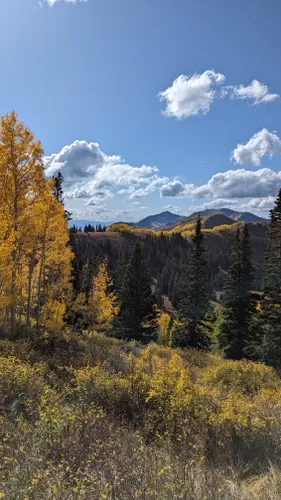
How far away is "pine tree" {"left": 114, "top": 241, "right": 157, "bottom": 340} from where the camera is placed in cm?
3869

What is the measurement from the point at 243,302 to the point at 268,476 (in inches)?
1038

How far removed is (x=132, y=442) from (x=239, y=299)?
87.7 ft

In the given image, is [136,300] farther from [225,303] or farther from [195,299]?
[225,303]

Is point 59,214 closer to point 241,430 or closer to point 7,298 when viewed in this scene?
point 7,298

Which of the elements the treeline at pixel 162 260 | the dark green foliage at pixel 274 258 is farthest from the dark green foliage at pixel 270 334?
the treeline at pixel 162 260

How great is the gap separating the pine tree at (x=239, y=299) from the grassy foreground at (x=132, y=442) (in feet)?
70.3

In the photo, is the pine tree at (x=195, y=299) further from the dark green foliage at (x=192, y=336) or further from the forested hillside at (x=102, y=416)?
the forested hillside at (x=102, y=416)

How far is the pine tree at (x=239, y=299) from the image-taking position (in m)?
29.1

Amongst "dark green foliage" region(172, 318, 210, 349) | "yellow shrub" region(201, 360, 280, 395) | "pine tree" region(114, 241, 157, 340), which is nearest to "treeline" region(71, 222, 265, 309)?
"pine tree" region(114, 241, 157, 340)

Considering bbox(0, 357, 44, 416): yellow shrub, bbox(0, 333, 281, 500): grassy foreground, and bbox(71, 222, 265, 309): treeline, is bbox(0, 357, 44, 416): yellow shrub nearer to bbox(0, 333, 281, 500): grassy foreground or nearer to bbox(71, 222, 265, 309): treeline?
bbox(0, 333, 281, 500): grassy foreground

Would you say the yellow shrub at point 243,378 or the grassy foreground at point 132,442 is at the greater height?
the grassy foreground at point 132,442

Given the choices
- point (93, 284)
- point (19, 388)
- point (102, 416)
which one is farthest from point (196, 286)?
point (102, 416)

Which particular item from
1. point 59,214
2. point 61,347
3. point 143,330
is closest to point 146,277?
point 143,330

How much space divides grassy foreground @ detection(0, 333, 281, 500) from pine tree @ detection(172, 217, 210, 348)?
2185 cm
